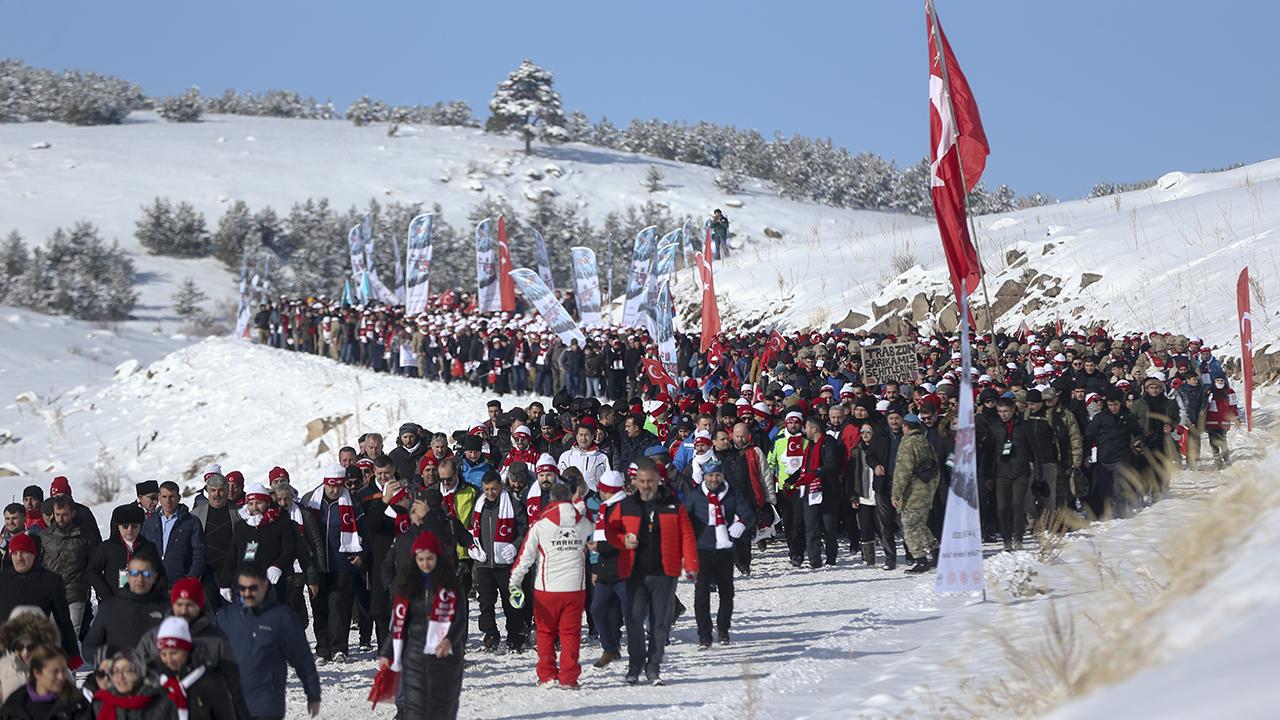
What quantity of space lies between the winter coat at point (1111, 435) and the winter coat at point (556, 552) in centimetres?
825

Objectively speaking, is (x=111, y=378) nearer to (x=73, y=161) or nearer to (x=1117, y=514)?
(x=1117, y=514)

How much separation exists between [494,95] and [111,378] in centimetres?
5995

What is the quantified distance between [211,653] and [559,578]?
3.95 m

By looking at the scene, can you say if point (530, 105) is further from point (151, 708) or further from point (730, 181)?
point (151, 708)

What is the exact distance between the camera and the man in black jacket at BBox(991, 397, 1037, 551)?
51.3 ft

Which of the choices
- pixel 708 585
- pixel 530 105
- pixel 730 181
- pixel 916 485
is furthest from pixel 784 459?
pixel 530 105

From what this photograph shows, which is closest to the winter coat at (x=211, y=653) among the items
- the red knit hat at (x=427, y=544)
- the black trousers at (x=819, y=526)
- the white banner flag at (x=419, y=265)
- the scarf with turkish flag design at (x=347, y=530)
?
the red knit hat at (x=427, y=544)

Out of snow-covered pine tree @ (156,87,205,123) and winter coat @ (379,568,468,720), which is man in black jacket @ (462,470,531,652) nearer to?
winter coat @ (379,568,468,720)

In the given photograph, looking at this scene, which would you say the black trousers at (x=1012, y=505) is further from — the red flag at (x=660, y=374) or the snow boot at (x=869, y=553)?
the red flag at (x=660, y=374)

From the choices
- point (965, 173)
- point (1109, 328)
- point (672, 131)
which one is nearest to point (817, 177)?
point (672, 131)

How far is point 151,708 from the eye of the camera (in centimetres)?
645

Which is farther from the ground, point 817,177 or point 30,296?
point 817,177

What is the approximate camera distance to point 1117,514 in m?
16.1

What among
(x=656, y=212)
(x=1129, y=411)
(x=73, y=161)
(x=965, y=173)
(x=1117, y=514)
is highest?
(x=73, y=161)
